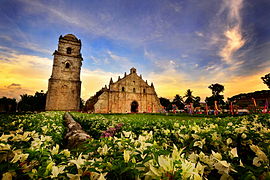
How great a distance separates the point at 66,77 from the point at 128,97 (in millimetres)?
14183

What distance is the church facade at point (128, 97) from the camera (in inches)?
1125

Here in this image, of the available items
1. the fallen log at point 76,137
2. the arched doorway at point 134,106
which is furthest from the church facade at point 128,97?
the fallen log at point 76,137

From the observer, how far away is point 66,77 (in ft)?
78.5

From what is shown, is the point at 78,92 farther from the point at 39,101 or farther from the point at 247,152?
the point at 39,101

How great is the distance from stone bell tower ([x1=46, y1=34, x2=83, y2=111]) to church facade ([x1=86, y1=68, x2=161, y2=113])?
5.57 m

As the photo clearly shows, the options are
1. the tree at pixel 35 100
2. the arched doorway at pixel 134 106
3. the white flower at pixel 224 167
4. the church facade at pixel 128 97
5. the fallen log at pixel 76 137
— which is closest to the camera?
the white flower at pixel 224 167

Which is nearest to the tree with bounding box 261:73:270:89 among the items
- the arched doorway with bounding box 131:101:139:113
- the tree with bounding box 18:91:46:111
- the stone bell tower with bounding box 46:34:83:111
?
the arched doorway with bounding box 131:101:139:113

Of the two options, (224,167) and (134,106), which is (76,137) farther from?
(134,106)

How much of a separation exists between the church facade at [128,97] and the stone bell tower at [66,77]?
5.57m

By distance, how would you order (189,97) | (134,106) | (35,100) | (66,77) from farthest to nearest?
(189,97) → (35,100) → (134,106) → (66,77)

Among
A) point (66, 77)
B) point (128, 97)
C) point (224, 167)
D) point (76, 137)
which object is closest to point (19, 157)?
point (224, 167)

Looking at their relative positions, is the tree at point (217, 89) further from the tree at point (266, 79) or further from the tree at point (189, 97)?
the tree at point (266, 79)

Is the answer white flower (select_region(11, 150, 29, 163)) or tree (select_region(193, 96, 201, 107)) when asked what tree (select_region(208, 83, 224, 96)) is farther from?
white flower (select_region(11, 150, 29, 163))

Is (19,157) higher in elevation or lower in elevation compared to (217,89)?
lower
